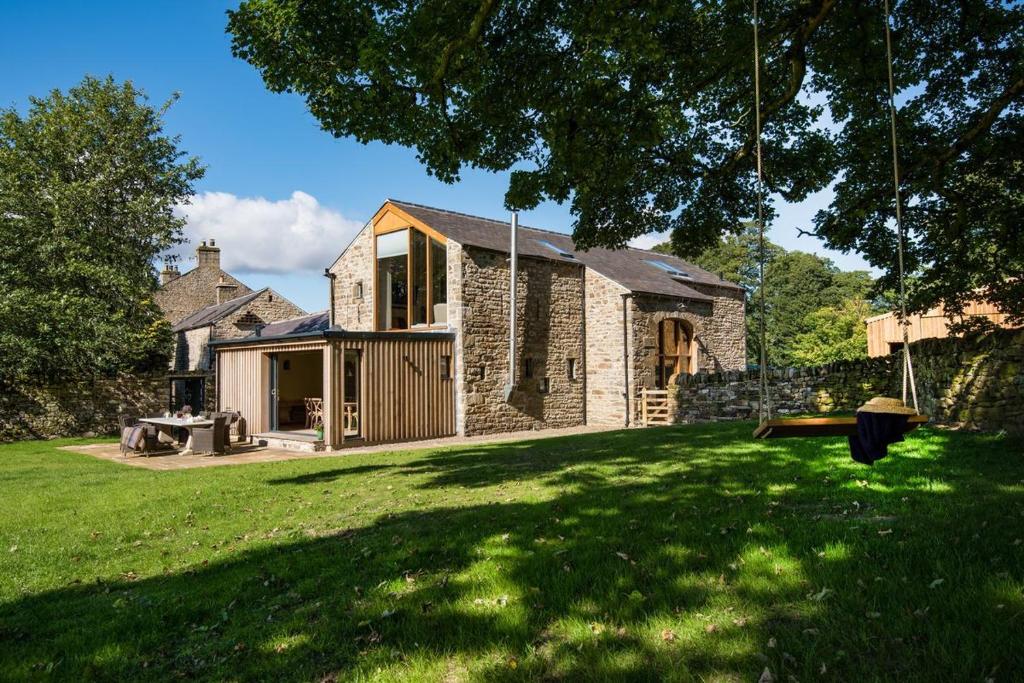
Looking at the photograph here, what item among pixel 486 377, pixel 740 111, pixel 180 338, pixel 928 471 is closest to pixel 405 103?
pixel 740 111

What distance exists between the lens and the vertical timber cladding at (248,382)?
18.2 m

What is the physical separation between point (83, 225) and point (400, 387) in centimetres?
1170

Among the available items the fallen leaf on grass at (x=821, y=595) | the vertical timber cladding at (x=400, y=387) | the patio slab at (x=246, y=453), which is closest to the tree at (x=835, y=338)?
the patio slab at (x=246, y=453)

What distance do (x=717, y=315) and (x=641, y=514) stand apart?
67.0ft

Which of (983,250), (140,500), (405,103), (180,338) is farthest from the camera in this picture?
(180,338)

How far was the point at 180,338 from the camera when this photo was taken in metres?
Result: 31.1

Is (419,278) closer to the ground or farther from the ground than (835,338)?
farther from the ground

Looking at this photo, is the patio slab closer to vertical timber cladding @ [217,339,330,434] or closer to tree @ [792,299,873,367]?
vertical timber cladding @ [217,339,330,434]

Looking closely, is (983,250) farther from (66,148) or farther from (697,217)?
(66,148)

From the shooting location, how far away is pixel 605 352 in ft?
70.8

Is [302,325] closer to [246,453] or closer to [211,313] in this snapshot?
[211,313]

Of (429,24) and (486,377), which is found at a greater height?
(429,24)

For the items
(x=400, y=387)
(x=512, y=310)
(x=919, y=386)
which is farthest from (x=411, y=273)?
(x=919, y=386)

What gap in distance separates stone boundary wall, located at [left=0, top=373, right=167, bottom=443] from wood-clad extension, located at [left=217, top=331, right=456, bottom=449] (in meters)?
3.86
